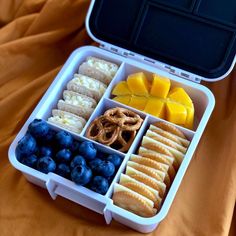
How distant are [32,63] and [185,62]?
39 cm

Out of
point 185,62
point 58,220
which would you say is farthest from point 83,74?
point 58,220

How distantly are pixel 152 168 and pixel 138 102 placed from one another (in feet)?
0.58

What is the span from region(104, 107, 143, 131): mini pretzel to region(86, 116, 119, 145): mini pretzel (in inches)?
0.5

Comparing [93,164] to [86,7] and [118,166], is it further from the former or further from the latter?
[86,7]

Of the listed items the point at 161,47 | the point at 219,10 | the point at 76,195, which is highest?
the point at 219,10

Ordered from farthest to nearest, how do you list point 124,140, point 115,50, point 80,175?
point 115,50
point 124,140
point 80,175

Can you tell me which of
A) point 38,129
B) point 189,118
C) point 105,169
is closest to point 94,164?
point 105,169

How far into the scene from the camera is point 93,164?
86cm

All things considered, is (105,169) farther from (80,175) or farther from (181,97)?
(181,97)

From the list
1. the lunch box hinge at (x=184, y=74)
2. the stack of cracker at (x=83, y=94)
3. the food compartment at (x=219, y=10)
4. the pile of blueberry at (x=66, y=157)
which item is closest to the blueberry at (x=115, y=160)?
the pile of blueberry at (x=66, y=157)

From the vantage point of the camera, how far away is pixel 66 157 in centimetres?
87

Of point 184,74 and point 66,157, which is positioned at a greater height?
point 184,74

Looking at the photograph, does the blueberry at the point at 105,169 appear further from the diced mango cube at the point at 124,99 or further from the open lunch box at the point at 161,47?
the diced mango cube at the point at 124,99

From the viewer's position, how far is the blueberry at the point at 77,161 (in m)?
0.85
